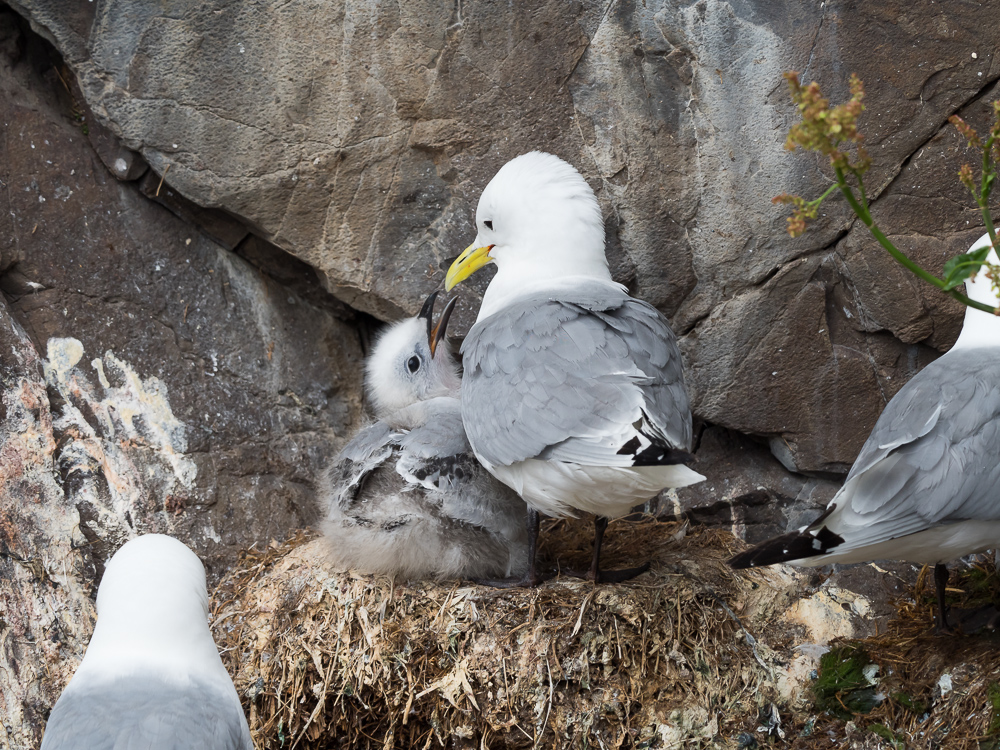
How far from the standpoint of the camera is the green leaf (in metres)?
1.45

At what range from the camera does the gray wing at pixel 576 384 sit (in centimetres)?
230

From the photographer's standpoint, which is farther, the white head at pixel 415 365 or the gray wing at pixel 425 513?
the white head at pixel 415 365

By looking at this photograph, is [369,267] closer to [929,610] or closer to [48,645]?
[48,645]

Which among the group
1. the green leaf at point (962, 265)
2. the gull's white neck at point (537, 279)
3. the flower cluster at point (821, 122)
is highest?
the flower cluster at point (821, 122)

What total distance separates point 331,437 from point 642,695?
5.19ft

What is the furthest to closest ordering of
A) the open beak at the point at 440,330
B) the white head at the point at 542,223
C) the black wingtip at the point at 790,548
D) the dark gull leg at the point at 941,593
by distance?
the open beak at the point at 440,330 → the white head at the point at 542,223 → the dark gull leg at the point at 941,593 → the black wingtip at the point at 790,548

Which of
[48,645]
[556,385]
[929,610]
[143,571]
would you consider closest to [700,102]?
[556,385]

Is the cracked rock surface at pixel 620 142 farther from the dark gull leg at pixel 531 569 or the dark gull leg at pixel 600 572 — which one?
the dark gull leg at pixel 531 569

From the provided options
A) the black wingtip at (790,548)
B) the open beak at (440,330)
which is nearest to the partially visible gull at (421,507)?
the open beak at (440,330)

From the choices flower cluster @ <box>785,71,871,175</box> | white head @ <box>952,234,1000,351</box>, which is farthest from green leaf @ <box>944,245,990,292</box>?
white head @ <box>952,234,1000,351</box>

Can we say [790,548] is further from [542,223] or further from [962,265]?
[542,223]

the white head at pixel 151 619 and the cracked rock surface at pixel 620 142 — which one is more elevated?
the cracked rock surface at pixel 620 142

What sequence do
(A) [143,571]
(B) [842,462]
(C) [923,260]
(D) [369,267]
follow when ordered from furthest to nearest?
(D) [369,267]
(B) [842,462]
(C) [923,260]
(A) [143,571]

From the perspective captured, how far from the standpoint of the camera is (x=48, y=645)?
2.80m
